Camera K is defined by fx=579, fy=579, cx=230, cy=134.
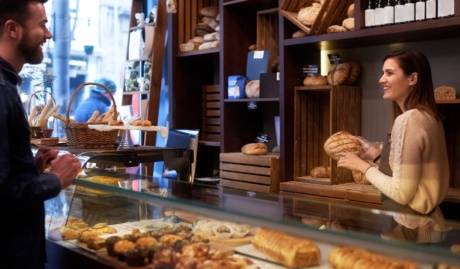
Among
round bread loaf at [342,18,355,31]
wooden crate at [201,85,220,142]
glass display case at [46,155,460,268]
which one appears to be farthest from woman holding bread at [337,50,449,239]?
wooden crate at [201,85,220,142]

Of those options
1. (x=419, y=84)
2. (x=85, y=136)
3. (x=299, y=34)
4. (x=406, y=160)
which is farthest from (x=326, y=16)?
(x=85, y=136)

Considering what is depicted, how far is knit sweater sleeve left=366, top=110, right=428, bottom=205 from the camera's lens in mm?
2264

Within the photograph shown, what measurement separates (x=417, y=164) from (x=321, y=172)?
1353mm

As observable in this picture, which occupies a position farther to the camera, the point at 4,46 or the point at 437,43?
the point at 437,43

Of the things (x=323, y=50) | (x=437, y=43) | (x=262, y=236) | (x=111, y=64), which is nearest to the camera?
(x=262, y=236)

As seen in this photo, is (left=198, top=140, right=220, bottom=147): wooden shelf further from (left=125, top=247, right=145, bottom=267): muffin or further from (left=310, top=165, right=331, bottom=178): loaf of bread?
(left=125, top=247, right=145, bottom=267): muffin

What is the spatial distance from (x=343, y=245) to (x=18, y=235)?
3.28ft

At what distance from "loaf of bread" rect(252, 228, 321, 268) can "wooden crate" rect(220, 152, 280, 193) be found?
2061 mm

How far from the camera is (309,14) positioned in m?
3.50

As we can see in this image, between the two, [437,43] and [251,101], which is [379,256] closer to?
[437,43]

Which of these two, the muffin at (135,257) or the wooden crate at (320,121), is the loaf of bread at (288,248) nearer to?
the muffin at (135,257)

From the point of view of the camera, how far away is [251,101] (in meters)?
4.07

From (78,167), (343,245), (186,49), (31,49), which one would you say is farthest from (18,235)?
(186,49)

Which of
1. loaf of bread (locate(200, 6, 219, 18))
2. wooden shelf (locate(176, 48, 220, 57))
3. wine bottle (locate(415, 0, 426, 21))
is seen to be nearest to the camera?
wine bottle (locate(415, 0, 426, 21))
